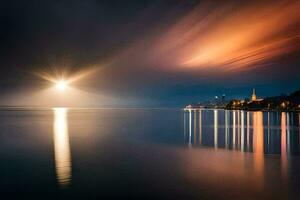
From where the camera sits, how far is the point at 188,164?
26750mm

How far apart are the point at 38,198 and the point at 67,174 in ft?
20.7

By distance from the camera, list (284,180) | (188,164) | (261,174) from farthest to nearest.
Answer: (188,164), (261,174), (284,180)

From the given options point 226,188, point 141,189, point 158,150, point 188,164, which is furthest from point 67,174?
point 158,150

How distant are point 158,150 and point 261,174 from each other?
16342 mm

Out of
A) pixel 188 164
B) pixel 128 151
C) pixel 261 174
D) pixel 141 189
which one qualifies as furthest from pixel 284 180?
pixel 128 151

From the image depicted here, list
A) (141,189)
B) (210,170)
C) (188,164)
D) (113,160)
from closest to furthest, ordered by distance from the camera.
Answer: (141,189) < (210,170) < (188,164) < (113,160)

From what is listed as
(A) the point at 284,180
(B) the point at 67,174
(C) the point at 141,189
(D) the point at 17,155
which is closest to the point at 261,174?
(A) the point at 284,180

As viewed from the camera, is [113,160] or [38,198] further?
[113,160]

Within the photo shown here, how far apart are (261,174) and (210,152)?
11.3m

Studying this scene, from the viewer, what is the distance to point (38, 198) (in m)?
16.9

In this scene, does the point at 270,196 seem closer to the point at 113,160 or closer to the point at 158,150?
the point at 113,160

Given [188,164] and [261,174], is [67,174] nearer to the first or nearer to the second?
[188,164]

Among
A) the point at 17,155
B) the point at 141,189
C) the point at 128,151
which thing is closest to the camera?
the point at 141,189

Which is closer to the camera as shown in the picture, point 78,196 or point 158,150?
point 78,196
